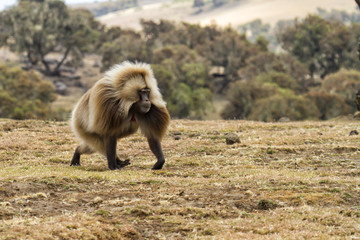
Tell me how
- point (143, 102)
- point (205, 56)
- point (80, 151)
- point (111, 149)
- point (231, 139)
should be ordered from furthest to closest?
1. point (205, 56)
2. point (231, 139)
3. point (80, 151)
4. point (111, 149)
5. point (143, 102)

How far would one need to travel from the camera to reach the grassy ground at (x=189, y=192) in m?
8.29

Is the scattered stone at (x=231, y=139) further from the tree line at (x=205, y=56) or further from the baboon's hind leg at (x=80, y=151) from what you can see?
the tree line at (x=205, y=56)

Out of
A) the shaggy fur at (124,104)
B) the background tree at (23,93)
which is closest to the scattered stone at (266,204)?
the shaggy fur at (124,104)

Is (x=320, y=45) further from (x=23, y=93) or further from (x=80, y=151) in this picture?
(x=80, y=151)

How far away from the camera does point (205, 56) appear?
287ft

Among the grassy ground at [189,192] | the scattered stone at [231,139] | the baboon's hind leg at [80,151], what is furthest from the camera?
the scattered stone at [231,139]

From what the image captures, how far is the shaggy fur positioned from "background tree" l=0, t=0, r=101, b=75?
6974 centimetres

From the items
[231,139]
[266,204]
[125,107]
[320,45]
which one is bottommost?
[231,139]

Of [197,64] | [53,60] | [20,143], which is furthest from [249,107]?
[20,143]

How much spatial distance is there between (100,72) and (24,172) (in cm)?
7784

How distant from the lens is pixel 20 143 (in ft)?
55.7

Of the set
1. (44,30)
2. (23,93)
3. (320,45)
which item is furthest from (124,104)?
(320,45)

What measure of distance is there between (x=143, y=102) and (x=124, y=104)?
47cm

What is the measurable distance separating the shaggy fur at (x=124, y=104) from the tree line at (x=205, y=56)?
166 feet
